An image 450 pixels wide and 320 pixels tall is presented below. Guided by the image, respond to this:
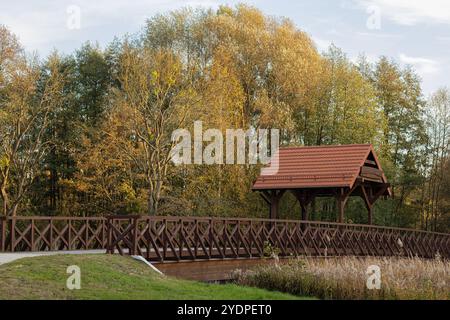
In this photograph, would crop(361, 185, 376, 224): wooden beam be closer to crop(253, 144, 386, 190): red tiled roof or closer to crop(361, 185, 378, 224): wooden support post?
crop(361, 185, 378, 224): wooden support post

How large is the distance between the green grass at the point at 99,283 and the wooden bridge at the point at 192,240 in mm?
2466

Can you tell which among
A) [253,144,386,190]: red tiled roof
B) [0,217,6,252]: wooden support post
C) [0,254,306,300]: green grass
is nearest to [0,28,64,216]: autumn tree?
[253,144,386,190]: red tiled roof

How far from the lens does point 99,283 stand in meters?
13.5

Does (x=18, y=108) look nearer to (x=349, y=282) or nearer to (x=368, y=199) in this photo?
(x=368, y=199)

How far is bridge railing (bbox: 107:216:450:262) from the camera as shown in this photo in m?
18.5

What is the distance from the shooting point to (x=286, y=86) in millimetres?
37906

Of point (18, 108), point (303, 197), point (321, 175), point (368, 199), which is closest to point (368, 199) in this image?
point (368, 199)

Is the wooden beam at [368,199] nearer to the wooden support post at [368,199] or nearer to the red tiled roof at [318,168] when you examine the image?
the wooden support post at [368,199]

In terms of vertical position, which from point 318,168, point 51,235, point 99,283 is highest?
point 318,168

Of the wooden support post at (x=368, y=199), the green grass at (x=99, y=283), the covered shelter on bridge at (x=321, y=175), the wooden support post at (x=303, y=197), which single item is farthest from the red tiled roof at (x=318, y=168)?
the green grass at (x=99, y=283)

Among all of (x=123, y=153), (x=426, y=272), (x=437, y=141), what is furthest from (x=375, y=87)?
(x=426, y=272)

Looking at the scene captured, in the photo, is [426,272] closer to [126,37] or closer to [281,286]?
[281,286]

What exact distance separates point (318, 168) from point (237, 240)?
6.74m

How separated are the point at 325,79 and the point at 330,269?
24.1 m
